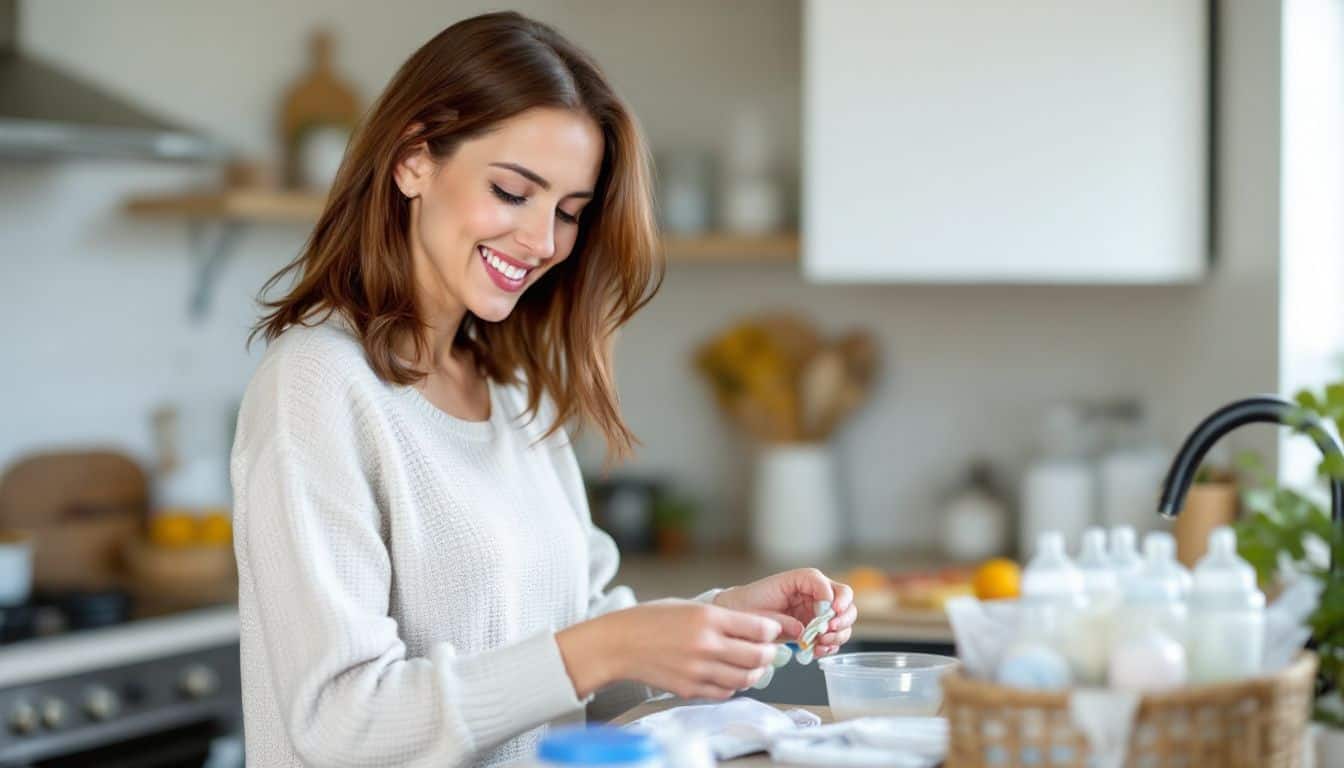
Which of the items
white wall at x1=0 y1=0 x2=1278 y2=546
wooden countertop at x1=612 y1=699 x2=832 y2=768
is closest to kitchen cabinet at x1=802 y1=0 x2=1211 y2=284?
white wall at x1=0 y1=0 x2=1278 y2=546

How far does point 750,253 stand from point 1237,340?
1007 mm

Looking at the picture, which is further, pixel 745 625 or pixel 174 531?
pixel 174 531

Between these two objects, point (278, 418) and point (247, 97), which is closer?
point (278, 418)

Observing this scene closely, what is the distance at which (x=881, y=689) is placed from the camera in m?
1.58


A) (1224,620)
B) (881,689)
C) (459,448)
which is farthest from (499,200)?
(1224,620)

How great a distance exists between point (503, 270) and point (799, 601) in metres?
0.47

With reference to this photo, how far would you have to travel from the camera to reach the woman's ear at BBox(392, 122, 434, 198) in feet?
5.72

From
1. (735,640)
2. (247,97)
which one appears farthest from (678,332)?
(735,640)

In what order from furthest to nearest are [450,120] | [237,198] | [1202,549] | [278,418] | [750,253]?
[750,253] → [237,198] → [1202,549] → [450,120] → [278,418]

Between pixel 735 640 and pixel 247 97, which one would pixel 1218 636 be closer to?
pixel 735 640

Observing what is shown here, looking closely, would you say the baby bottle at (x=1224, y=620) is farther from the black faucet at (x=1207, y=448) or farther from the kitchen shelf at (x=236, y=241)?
the kitchen shelf at (x=236, y=241)

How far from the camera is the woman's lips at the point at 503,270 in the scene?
1758 mm

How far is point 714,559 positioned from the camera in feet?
12.0

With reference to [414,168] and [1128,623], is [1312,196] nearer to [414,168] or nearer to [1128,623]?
[414,168]
